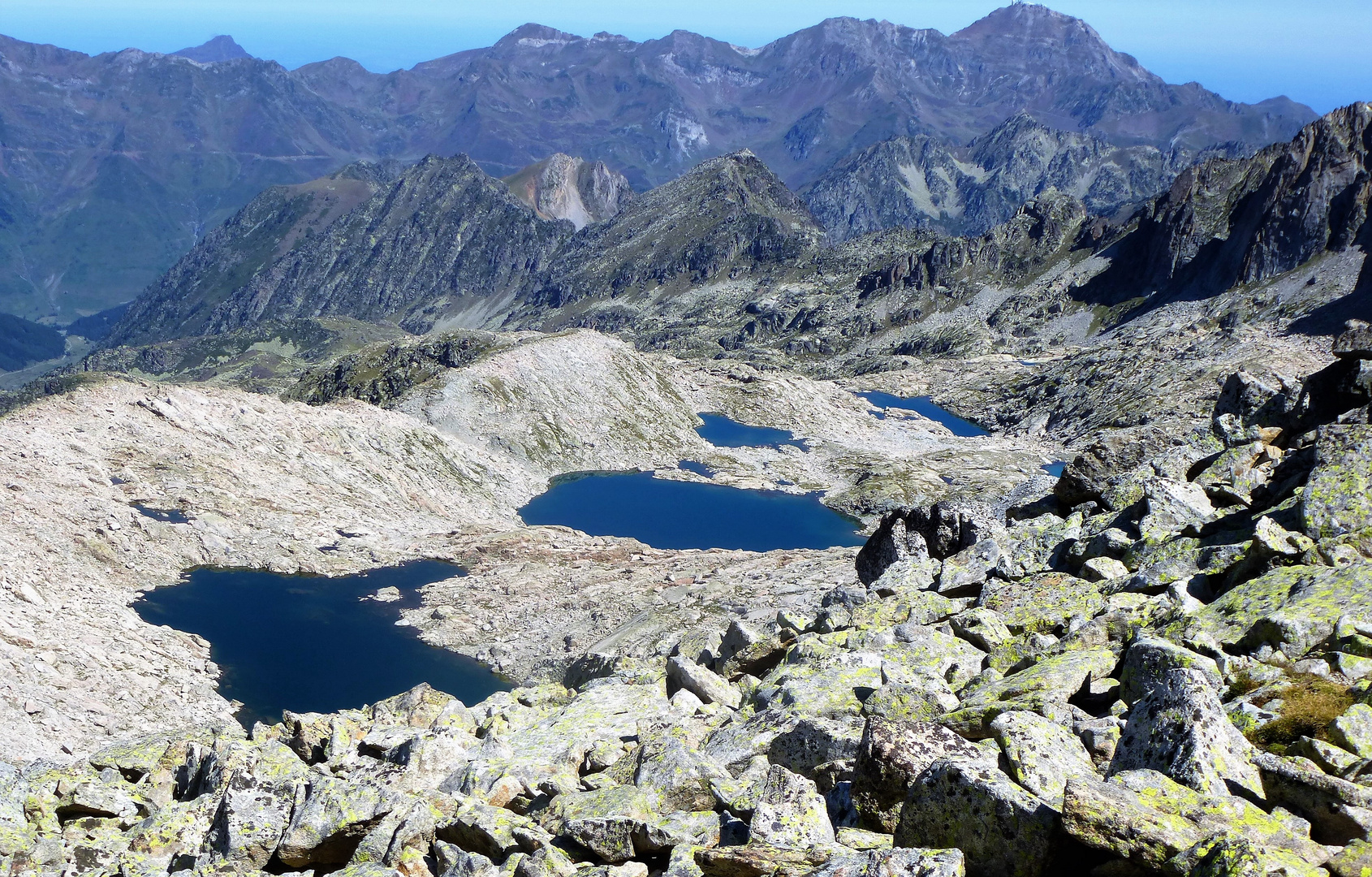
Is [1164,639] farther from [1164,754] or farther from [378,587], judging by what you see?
[378,587]

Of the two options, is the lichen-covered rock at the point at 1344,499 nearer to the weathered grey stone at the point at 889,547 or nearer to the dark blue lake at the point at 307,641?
the weathered grey stone at the point at 889,547

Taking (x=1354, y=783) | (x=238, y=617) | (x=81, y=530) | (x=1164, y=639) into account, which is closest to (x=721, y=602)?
(x=238, y=617)

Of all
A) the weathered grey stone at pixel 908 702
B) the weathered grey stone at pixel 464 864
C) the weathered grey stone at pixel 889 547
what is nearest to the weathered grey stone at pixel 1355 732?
the weathered grey stone at pixel 908 702

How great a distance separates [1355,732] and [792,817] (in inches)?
282

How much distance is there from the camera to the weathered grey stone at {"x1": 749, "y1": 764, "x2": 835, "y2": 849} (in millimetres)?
11883

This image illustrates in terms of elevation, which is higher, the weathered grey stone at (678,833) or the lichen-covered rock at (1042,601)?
the weathered grey stone at (678,833)

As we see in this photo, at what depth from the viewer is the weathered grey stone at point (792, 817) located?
39.0 feet

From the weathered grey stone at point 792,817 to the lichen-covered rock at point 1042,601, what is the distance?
1010 cm

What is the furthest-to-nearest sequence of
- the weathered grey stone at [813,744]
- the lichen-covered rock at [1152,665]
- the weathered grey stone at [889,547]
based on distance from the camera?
the weathered grey stone at [889,547]
the weathered grey stone at [813,744]
the lichen-covered rock at [1152,665]

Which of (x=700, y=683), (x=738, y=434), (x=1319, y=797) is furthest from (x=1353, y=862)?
(x=738, y=434)

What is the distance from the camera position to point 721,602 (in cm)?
6650

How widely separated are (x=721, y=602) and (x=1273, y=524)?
4855cm

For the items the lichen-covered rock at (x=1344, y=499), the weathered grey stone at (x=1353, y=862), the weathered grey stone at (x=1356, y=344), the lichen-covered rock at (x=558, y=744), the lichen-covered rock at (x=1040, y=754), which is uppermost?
the weathered grey stone at (x=1356, y=344)

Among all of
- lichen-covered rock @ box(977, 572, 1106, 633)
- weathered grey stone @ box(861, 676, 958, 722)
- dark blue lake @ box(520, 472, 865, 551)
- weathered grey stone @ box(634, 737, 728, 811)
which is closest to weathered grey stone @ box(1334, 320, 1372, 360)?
lichen-covered rock @ box(977, 572, 1106, 633)
